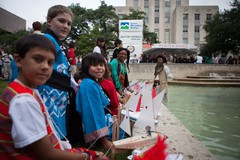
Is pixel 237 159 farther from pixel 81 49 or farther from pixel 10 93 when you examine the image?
pixel 81 49

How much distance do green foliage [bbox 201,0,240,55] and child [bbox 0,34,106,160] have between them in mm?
20822

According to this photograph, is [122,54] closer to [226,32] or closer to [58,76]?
[58,76]

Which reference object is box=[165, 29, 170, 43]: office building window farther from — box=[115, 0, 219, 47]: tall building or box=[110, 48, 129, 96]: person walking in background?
box=[110, 48, 129, 96]: person walking in background

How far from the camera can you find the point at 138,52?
17109mm

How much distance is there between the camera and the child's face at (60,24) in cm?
215

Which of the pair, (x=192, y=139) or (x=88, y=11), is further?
(x=88, y=11)

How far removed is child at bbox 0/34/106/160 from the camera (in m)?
1.01

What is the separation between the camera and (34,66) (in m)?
1.16

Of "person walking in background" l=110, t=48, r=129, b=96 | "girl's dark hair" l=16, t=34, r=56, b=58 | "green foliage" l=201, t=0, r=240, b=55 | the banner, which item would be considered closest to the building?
the banner

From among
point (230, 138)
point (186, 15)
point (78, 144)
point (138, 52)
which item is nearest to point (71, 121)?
point (78, 144)

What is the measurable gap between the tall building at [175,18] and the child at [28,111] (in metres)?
51.8

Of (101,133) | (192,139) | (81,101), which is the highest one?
(81,101)

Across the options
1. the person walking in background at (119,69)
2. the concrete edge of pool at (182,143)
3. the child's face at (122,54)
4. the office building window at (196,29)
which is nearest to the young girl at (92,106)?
the concrete edge of pool at (182,143)

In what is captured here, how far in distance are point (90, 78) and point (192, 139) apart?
1569 millimetres
